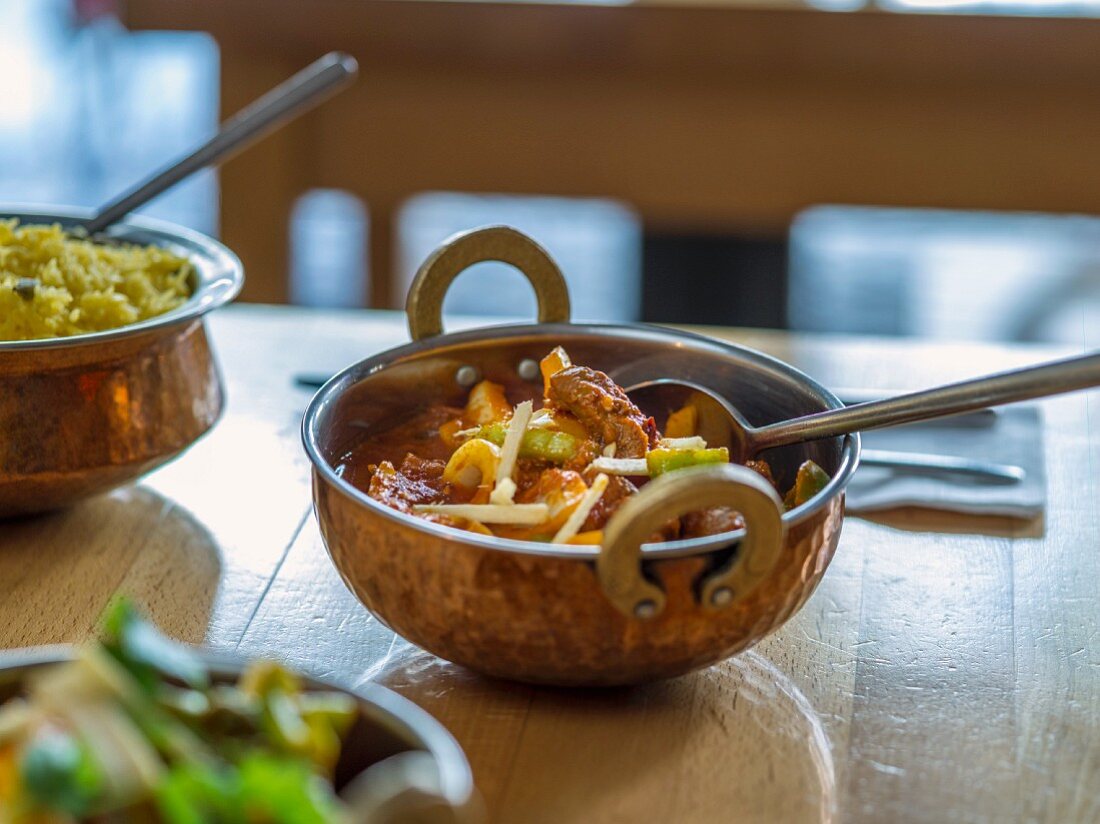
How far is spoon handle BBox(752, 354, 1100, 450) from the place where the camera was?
80 centimetres

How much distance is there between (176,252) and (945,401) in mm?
708

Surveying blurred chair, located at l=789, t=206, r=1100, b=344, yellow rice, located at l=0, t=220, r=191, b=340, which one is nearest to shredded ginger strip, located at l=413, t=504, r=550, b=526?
yellow rice, located at l=0, t=220, r=191, b=340

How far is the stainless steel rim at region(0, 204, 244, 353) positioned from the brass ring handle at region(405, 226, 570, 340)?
14cm

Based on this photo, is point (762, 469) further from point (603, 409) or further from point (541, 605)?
point (541, 605)

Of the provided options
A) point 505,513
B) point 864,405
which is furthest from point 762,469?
point 505,513

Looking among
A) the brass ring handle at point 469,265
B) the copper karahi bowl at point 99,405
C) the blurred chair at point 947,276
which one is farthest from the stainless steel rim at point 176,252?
the blurred chair at point 947,276

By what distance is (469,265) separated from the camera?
1093 millimetres

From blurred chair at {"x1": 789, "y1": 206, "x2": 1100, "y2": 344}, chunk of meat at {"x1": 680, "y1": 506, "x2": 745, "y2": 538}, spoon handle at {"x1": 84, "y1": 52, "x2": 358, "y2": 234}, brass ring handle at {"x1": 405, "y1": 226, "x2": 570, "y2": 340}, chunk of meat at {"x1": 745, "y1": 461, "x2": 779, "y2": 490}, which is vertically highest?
spoon handle at {"x1": 84, "y1": 52, "x2": 358, "y2": 234}

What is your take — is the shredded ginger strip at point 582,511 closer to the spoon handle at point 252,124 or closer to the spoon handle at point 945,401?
the spoon handle at point 945,401

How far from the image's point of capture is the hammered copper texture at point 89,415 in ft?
3.29

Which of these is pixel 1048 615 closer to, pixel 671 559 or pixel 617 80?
pixel 671 559

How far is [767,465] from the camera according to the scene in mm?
1009

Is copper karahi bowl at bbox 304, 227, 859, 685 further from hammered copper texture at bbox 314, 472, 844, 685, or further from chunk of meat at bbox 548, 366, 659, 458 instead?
chunk of meat at bbox 548, 366, 659, 458

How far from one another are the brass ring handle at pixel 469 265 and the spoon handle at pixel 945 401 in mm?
232
